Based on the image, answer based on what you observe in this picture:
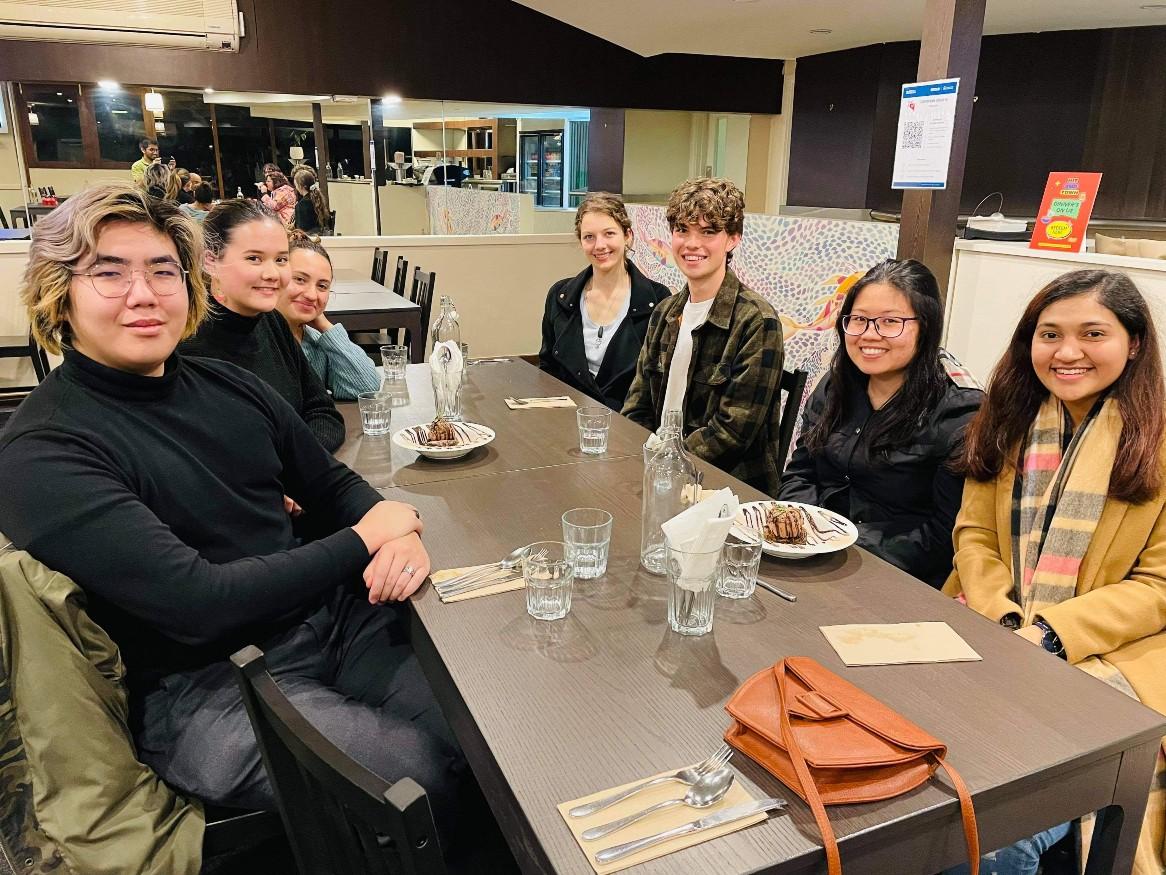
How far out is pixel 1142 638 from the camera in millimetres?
1438

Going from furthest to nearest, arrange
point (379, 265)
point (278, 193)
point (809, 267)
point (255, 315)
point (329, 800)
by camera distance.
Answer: point (278, 193), point (379, 265), point (809, 267), point (255, 315), point (329, 800)

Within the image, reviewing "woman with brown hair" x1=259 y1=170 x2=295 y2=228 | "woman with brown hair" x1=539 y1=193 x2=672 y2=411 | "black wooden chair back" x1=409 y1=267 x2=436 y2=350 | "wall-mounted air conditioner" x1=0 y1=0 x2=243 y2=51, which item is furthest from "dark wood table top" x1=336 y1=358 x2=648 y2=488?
"wall-mounted air conditioner" x1=0 y1=0 x2=243 y2=51

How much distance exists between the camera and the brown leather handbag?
2.83ft

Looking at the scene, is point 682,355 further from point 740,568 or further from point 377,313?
point 377,313

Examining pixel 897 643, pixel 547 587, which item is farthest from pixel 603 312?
pixel 897 643

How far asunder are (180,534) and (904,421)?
1481mm

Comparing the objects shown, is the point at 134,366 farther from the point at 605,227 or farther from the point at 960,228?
the point at 960,228

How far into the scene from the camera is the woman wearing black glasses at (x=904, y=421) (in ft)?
5.90

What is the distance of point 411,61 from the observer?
6367mm

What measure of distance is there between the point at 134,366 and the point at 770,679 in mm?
1118

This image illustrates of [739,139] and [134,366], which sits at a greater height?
[739,139]

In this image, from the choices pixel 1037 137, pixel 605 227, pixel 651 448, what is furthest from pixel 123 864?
pixel 1037 137

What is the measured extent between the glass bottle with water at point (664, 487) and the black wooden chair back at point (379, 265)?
4.80 metres

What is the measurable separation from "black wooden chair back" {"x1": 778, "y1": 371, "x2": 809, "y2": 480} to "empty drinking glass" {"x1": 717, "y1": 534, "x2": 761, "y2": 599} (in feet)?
3.31
